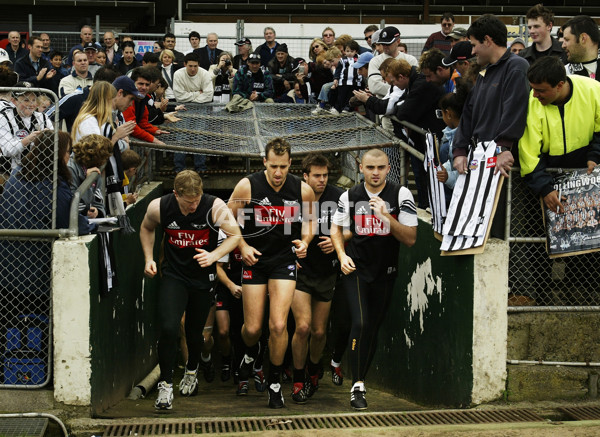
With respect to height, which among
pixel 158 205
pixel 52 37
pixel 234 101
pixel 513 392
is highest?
pixel 52 37

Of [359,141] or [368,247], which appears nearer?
[368,247]

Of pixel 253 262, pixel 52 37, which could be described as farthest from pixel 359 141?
pixel 52 37

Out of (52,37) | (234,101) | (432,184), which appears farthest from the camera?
(52,37)

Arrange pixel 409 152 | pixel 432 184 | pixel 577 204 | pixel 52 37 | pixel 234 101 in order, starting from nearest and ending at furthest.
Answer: pixel 577 204 → pixel 432 184 → pixel 409 152 → pixel 234 101 → pixel 52 37

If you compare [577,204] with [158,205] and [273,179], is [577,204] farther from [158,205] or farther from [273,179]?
[158,205]

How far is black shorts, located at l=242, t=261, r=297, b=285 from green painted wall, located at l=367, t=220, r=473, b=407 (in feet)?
4.32

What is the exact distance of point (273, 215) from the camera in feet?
23.4

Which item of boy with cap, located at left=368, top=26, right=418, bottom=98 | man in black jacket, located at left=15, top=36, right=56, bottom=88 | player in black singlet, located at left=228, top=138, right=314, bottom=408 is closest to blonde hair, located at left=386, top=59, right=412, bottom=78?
boy with cap, located at left=368, top=26, right=418, bottom=98

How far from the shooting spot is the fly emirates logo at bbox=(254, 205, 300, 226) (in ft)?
23.4

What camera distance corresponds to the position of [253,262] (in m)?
6.93

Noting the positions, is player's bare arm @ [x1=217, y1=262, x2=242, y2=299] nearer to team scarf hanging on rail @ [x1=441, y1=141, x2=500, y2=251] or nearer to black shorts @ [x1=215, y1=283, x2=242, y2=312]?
black shorts @ [x1=215, y1=283, x2=242, y2=312]

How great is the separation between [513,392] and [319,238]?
2191 mm

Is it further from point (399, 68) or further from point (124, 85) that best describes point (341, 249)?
point (399, 68)

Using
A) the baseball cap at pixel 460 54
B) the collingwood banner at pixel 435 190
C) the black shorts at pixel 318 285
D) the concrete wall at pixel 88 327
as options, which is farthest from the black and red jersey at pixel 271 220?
the baseball cap at pixel 460 54
